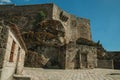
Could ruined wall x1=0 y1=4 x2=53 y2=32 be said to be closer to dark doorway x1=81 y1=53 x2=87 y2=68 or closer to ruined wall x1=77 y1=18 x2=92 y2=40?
ruined wall x1=77 y1=18 x2=92 y2=40

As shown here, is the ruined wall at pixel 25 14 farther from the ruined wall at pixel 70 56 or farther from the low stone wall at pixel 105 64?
the low stone wall at pixel 105 64

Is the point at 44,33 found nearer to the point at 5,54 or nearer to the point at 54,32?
the point at 54,32

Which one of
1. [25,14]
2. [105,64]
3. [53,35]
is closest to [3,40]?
[53,35]

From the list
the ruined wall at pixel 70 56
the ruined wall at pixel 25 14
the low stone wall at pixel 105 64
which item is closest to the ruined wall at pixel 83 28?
the ruined wall at pixel 25 14

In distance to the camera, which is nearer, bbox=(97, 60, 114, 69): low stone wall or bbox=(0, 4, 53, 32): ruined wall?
bbox=(97, 60, 114, 69): low stone wall

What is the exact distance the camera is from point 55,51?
63.0ft

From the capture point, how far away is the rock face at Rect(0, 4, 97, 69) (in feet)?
61.7

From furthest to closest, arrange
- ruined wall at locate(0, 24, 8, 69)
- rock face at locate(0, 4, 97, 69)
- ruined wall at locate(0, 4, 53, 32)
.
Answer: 1. ruined wall at locate(0, 4, 53, 32)
2. rock face at locate(0, 4, 97, 69)
3. ruined wall at locate(0, 24, 8, 69)

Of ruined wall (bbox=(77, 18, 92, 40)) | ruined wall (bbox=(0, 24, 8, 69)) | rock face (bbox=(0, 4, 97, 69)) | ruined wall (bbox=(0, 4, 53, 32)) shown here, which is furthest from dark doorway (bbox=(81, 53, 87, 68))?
ruined wall (bbox=(0, 24, 8, 69))

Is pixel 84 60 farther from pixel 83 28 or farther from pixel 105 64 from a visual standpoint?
pixel 83 28

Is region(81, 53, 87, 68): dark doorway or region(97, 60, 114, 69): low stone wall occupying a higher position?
region(81, 53, 87, 68): dark doorway

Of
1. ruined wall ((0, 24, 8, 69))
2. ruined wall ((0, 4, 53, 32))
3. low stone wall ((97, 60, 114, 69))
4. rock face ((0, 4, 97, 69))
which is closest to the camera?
ruined wall ((0, 24, 8, 69))

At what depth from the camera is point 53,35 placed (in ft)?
70.0

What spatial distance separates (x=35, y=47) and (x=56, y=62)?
377cm
